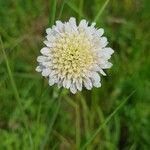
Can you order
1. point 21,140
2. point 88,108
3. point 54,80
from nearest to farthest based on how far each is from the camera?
point 54,80
point 21,140
point 88,108

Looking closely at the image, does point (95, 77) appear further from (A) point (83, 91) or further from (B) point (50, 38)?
(A) point (83, 91)

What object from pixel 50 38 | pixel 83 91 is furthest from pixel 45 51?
pixel 83 91

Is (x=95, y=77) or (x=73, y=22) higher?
(x=73, y=22)

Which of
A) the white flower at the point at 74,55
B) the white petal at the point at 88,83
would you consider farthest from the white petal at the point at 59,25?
the white petal at the point at 88,83

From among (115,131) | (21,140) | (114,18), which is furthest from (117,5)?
(21,140)

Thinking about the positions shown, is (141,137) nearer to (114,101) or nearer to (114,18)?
(114,101)

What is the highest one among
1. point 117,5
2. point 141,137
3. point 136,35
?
point 117,5

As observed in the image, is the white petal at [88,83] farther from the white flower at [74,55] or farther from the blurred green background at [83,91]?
the blurred green background at [83,91]
